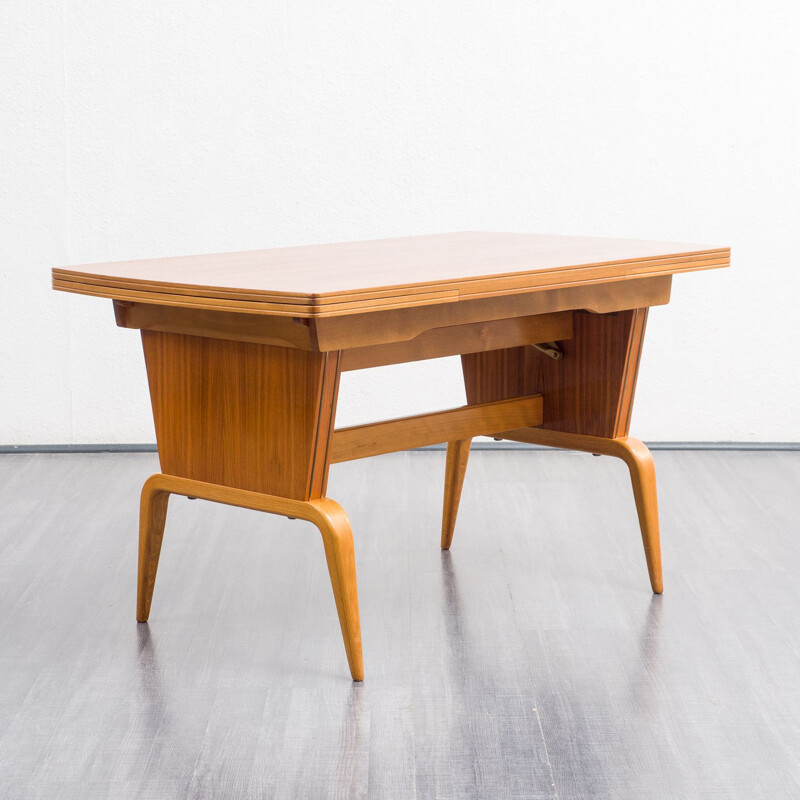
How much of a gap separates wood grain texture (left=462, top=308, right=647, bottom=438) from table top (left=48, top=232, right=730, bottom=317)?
0.59 feet

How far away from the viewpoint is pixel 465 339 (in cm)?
246

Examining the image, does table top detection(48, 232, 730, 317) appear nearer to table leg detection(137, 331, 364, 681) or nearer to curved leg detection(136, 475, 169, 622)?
table leg detection(137, 331, 364, 681)

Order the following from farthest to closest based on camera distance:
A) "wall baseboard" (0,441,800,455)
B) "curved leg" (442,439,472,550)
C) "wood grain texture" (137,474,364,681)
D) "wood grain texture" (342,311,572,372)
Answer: "wall baseboard" (0,441,800,455), "curved leg" (442,439,472,550), "wood grain texture" (342,311,572,372), "wood grain texture" (137,474,364,681)

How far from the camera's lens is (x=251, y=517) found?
326 cm

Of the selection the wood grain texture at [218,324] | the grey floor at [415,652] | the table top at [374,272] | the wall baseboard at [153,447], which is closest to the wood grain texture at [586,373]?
the table top at [374,272]

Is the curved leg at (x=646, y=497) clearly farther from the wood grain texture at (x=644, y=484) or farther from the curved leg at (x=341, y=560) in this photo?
the curved leg at (x=341, y=560)

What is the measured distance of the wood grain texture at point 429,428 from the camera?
237 centimetres

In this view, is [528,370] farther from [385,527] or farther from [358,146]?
[358,146]

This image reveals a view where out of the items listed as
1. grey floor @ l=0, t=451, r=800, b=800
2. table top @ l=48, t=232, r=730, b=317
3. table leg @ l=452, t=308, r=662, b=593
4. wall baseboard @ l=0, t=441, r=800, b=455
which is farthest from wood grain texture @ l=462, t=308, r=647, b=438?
wall baseboard @ l=0, t=441, r=800, b=455

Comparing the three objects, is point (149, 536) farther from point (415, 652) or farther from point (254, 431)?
point (415, 652)

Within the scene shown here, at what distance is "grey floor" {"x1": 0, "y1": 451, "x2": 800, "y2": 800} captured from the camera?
186cm

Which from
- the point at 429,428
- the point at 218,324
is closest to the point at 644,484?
the point at 429,428

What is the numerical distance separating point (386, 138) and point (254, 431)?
2.16m

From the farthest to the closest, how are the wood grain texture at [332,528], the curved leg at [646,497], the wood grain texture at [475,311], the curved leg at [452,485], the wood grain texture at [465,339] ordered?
the curved leg at [452,485]
the curved leg at [646,497]
the wood grain texture at [465,339]
the wood grain texture at [332,528]
the wood grain texture at [475,311]
